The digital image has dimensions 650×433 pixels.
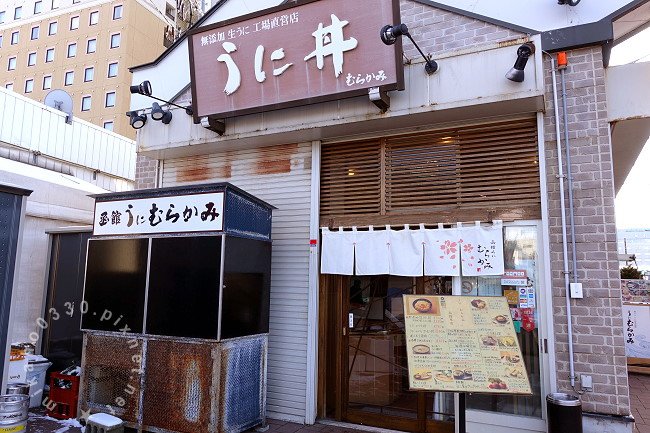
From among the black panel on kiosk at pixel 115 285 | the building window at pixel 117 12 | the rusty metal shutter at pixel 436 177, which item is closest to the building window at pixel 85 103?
the building window at pixel 117 12

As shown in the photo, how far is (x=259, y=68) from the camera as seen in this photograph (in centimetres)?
739

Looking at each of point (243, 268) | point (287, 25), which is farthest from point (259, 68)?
point (243, 268)

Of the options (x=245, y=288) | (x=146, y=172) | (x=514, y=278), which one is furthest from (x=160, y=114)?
(x=514, y=278)

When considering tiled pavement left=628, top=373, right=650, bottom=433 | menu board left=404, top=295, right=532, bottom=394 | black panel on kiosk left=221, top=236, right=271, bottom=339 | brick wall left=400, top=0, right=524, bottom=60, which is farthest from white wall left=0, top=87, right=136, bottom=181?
tiled pavement left=628, top=373, right=650, bottom=433

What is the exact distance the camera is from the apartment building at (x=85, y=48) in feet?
110

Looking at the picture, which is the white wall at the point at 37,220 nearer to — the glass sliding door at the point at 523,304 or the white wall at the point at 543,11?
the glass sliding door at the point at 523,304

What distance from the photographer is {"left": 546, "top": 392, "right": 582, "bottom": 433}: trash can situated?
522 centimetres

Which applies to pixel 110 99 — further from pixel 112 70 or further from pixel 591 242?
pixel 591 242

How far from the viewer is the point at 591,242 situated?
5.91 metres

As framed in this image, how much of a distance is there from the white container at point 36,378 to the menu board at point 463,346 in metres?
6.83

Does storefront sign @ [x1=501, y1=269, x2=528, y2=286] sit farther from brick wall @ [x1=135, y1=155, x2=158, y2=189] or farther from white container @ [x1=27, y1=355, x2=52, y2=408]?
white container @ [x1=27, y1=355, x2=52, y2=408]

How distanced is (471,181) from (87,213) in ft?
31.0

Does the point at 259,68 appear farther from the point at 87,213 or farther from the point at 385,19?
the point at 87,213

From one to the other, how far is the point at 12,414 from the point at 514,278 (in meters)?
6.13
